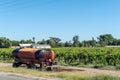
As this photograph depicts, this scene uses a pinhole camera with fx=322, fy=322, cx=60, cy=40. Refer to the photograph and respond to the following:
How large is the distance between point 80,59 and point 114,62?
5.55 m

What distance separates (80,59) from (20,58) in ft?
23.0

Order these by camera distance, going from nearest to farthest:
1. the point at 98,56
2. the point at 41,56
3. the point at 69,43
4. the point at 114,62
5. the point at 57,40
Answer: the point at 41,56, the point at 114,62, the point at 98,56, the point at 69,43, the point at 57,40

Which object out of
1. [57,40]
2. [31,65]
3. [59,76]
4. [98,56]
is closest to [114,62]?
[98,56]

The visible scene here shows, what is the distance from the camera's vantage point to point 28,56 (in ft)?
102

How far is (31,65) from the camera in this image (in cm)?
3056

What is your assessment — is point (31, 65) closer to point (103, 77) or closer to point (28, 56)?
point (28, 56)

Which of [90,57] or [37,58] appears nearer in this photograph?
[37,58]

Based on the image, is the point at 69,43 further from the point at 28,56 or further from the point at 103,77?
the point at 103,77

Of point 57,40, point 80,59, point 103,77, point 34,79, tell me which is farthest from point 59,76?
point 57,40

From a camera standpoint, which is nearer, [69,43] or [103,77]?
[103,77]

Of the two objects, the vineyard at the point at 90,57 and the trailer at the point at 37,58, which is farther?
the vineyard at the point at 90,57

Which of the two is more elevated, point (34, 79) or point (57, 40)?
point (57, 40)

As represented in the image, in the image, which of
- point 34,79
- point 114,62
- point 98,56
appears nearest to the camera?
point 34,79

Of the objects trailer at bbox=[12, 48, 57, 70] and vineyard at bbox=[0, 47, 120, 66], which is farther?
vineyard at bbox=[0, 47, 120, 66]
